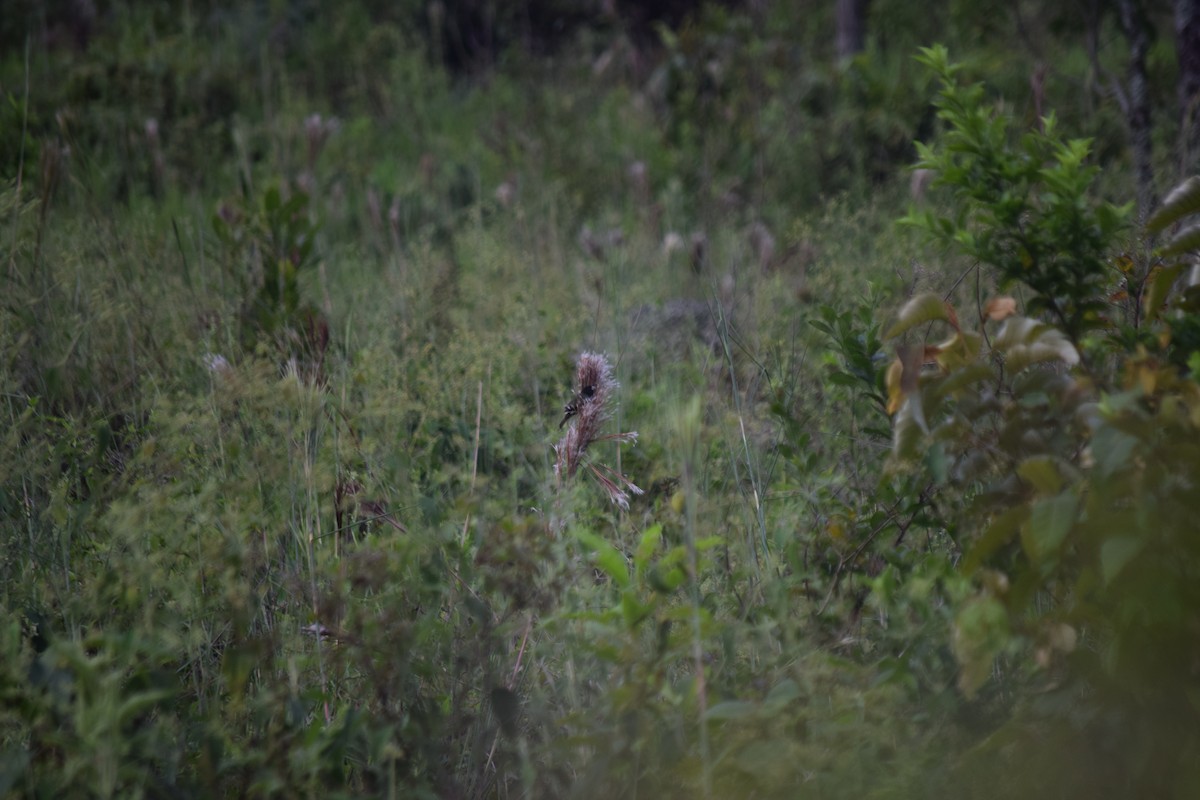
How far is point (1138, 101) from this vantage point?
12.4 feet

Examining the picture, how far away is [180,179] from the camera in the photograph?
6.04 meters

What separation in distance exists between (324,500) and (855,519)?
1.06 meters

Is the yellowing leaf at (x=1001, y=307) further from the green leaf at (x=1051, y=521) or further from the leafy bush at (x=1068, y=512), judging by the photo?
the green leaf at (x=1051, y=521)

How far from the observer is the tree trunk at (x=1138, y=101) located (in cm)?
359

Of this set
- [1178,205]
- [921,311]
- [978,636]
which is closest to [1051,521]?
[978,636]

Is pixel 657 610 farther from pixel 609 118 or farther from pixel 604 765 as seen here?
pixel 609 118

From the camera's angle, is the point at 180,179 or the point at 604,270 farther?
the point at 180,179

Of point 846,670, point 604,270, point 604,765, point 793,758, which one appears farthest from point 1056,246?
point 604,270

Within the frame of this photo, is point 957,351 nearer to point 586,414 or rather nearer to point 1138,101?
point 586,414

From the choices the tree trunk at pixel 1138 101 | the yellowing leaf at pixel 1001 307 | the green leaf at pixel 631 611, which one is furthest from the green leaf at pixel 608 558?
the tree trunk at pixel 1138 101

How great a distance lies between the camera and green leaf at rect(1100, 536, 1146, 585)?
3.58 feet

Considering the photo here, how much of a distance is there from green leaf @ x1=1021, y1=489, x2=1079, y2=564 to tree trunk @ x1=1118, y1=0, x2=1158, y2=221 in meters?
2.78

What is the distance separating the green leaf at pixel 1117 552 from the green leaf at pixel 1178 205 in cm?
60

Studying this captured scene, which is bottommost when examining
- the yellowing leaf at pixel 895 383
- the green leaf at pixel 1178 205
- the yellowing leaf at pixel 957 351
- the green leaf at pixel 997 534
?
the green leaf at pixel 997 534
